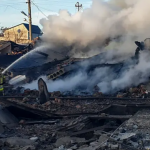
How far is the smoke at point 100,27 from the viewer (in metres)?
14.6

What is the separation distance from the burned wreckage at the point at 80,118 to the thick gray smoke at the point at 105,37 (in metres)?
0.28

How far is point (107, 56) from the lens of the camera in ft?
44.5

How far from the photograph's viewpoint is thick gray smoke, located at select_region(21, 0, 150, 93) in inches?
442

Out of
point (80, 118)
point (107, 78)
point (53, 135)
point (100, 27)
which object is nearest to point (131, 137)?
point (53, 135)

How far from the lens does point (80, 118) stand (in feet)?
22.0

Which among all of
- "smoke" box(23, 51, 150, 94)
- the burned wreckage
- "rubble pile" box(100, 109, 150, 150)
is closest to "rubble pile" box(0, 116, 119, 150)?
the burned wreckage

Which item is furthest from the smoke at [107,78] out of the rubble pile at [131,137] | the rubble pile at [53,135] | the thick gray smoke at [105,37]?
the rubble pile at [131,137]

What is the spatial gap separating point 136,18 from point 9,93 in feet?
25.4

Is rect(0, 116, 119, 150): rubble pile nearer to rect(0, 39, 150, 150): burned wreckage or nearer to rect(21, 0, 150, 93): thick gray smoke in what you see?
rect(0, 39, 150, 150): burned wreckage

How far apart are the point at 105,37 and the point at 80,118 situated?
10090 millimetres

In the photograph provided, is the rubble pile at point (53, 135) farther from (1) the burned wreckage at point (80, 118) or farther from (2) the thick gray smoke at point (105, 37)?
(2) the thick gray smoke at point (105, 37)

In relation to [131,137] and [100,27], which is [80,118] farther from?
[100,27]

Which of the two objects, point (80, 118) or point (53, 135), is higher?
point (80, 118)

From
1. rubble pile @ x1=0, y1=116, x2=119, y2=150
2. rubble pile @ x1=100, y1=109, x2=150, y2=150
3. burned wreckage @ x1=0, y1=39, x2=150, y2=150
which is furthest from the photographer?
rubble pile @ x1=0, y1=116, x2=119, y2=150
